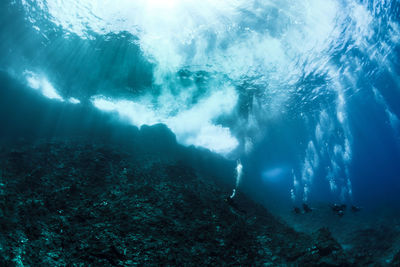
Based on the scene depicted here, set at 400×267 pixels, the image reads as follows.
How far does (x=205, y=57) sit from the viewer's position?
15891 millimetres

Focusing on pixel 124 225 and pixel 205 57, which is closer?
pixel 124 225

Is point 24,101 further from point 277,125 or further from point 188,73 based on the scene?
point 277,125

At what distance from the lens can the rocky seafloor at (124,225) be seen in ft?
19.7

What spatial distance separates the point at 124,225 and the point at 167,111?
18.2m

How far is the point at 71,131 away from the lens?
20.3 meters

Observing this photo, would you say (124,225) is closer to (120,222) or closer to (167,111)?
(120,222)

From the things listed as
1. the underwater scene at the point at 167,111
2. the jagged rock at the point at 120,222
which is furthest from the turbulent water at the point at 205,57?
the jagged rock at the point at 120,222

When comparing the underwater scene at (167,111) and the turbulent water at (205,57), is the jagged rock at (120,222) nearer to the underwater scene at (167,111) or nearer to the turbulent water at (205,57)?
the underwater scene at (167,111)

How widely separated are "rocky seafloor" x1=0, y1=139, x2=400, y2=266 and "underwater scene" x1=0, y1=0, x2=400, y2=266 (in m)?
0.06

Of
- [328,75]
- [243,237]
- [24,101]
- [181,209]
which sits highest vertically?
[328,75]

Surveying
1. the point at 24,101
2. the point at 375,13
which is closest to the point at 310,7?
the point at 375,13

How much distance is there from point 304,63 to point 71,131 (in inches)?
920

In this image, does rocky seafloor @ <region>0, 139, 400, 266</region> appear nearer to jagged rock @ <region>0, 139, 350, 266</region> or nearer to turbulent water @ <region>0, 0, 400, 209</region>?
jagged rock @ <region>0, 139, 350, 266</region>

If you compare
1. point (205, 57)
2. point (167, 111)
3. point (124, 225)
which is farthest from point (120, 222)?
point (167, 111)
